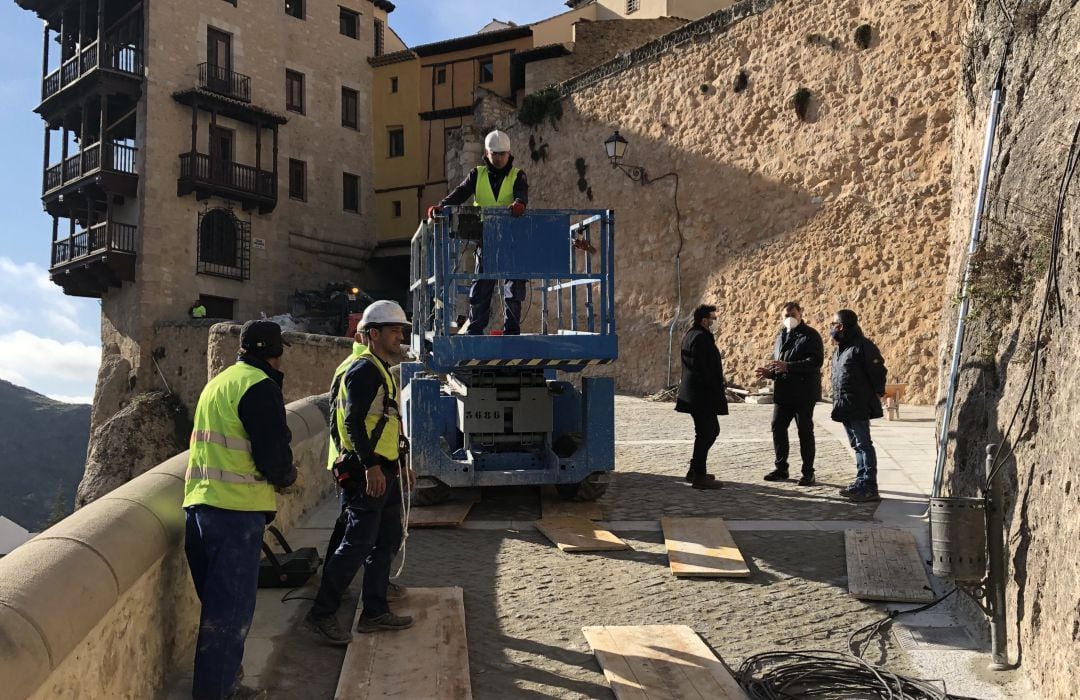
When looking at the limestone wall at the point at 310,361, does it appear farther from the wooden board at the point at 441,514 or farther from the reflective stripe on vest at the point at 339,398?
the reflective stripe on vest at the point at 339,398

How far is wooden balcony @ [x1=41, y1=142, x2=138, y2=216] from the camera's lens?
89.5ft

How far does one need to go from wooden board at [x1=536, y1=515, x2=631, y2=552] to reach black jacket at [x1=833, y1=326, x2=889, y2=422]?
88.9 inches

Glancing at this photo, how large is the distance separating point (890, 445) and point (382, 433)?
7478 millimetres

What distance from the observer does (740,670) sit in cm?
437

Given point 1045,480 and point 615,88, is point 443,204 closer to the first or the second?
point 1045,480

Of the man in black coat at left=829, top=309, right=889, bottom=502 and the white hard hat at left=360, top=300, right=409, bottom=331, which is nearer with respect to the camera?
the white hard hat at left=360, top=300, right=409, bottom=331

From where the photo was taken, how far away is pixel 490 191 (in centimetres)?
762

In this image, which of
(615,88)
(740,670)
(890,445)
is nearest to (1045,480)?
(740,670)

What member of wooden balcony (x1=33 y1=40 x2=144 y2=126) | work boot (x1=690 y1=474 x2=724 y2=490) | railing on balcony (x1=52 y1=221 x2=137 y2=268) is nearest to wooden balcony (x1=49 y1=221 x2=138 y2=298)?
railing on balcony (x1=52 y1=221 x2=137 y2=268)

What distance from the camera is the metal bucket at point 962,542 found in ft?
14.5

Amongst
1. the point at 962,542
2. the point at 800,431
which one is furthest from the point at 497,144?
the point at 962,542

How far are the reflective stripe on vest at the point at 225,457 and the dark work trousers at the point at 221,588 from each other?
2.1 inches

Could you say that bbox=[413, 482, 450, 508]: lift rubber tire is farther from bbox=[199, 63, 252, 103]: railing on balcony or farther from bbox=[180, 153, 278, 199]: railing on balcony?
bbox=[199, 63, 252, 103]: railing on balcony

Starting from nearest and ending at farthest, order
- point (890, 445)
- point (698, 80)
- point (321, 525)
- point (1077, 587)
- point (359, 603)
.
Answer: point (1077, 587), point (359, 603), point (321, 525), point (890, 445), point (698, 80)
